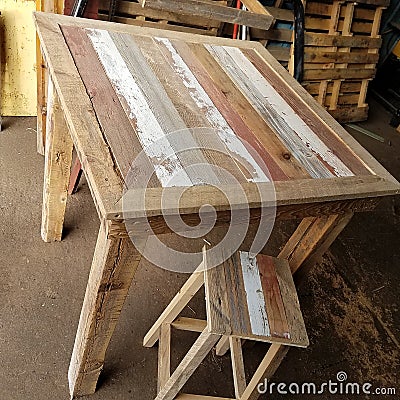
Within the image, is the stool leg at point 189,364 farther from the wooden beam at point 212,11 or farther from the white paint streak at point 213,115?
the wooden beam at point 212,11

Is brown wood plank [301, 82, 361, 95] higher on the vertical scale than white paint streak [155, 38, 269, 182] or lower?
lower

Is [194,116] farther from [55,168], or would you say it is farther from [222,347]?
[222,347]

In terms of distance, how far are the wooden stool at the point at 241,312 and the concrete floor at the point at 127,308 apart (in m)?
0.24

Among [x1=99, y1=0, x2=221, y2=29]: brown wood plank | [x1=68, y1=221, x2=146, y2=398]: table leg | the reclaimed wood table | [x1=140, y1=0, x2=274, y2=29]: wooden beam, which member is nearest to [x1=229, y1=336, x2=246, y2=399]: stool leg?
the reclaimed wood table

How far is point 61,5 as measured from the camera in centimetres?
215

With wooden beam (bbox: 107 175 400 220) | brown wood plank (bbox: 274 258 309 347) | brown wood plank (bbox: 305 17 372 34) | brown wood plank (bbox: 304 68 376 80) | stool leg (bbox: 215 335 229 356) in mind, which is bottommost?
stool leg (bbox: 215 335 229 356)

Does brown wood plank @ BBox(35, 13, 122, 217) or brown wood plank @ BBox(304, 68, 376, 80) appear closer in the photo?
brown wood plank @ BBox(35, 13, 122, 217)

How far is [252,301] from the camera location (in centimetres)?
139

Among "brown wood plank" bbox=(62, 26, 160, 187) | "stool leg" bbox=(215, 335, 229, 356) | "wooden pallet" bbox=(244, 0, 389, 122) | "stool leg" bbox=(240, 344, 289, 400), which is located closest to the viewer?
"brown wood plank" bbox=(62, 26, 160, 187)

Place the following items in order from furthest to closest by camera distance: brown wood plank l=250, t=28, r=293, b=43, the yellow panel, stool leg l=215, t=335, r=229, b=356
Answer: brown wood plank l=250, t=28, r=293, b=43 → the yellow panel → stool leg l=215, t=335, r=229, b=356

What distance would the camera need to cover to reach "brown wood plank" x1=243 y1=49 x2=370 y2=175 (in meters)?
1.45

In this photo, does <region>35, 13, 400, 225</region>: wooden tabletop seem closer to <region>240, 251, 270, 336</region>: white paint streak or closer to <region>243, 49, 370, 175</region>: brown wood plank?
<region>243, 49, 370, 175</region>: brown wood plank

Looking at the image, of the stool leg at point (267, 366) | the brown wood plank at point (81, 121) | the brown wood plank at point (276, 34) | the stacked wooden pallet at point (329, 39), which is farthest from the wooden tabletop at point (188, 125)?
the brown wood plank at point (276, 34)

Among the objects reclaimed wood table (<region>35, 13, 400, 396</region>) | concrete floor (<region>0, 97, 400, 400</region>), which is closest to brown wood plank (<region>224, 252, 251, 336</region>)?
reclaimed wood table (<region>35, 13, 400, 396</region>)
